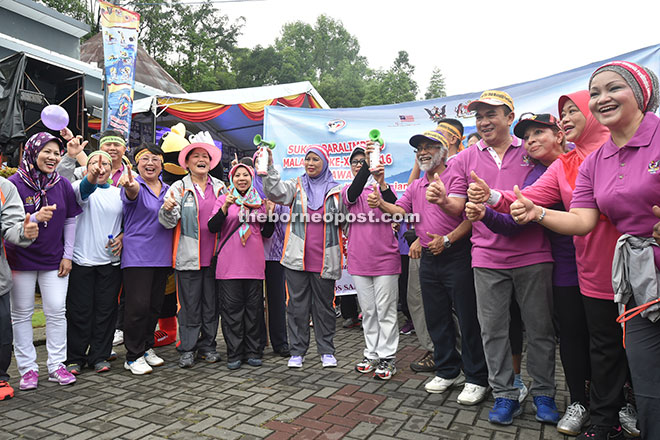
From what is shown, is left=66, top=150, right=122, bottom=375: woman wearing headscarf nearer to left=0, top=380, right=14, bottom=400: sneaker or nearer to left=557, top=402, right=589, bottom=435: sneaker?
left=0, top=380, right=14, bottom=400: sneaker

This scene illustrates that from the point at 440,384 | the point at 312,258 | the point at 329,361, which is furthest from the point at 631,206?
the point at 329,361

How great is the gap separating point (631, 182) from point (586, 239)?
1.62ft

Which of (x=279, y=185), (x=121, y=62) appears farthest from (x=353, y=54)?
(x=279, y=185)

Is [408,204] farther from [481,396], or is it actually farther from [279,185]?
[481,396]

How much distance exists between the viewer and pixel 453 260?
128 inches

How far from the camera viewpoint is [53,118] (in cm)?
471

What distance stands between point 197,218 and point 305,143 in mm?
2640

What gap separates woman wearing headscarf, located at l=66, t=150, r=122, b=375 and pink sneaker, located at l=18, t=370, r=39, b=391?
350 mm

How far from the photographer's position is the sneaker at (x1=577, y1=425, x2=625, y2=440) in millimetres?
2383

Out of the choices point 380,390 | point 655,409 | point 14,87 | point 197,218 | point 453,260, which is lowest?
point 380,390

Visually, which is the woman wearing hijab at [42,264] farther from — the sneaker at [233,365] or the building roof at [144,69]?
the building roof at [144,69]

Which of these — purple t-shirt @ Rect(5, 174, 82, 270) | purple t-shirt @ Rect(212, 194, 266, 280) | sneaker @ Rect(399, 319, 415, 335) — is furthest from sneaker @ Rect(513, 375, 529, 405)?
purple t-shirt @ Rect(5, 174, 82, 270)

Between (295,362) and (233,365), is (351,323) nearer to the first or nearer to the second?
(295,362)

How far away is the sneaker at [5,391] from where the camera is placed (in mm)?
3254
